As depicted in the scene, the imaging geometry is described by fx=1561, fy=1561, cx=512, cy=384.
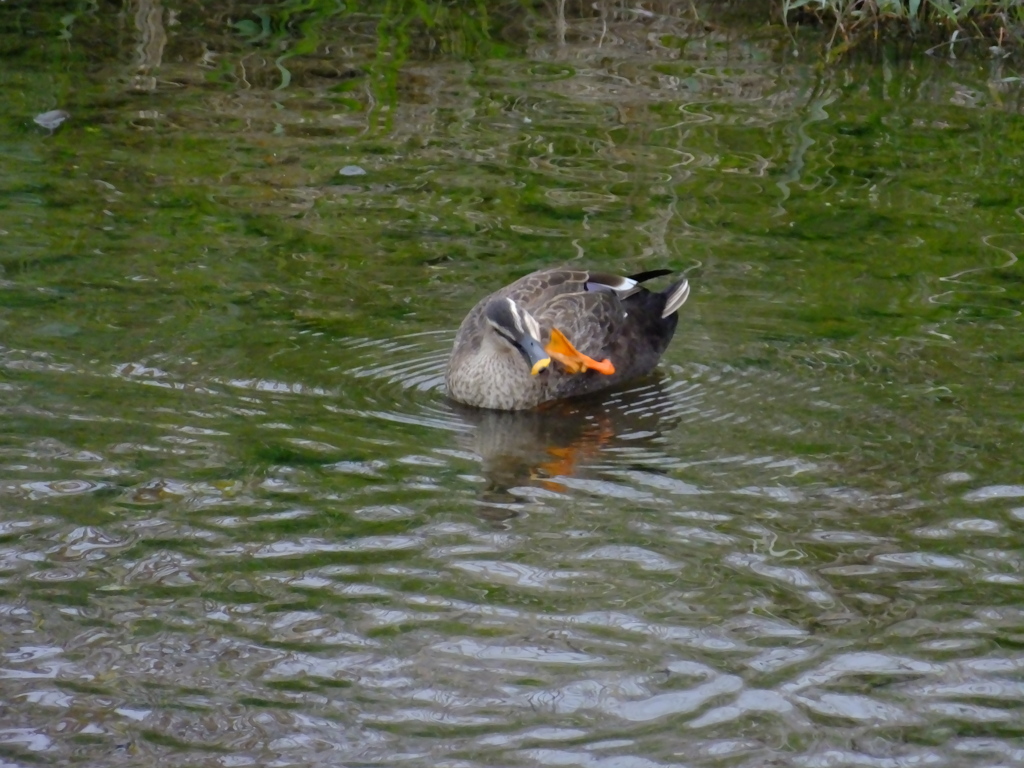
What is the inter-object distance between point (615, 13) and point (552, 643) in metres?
11.4

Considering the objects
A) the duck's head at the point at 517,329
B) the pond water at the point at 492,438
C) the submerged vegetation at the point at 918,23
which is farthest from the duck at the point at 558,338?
the submerged vegetation at the point at 918,23

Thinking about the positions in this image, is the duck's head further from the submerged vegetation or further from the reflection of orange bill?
the submerged vegetation

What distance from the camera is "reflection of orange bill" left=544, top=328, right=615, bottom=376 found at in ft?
26.8

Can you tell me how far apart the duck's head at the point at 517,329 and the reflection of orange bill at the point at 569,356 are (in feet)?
0.39

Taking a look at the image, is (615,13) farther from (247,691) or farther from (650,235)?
(247,691)

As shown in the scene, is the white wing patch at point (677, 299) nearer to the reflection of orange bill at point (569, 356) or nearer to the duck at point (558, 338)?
the duck at point (558, 338)

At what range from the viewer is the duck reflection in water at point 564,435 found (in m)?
7.09

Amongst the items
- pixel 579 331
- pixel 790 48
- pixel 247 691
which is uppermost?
pixel 790 48

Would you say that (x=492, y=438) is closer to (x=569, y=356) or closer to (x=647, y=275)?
(x=569, y=356)

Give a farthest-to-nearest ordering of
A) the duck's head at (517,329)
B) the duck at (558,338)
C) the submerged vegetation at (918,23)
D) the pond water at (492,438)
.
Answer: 1. the submerged vegetation at (918,23)
2. the duck at (558,338)
3. the duck's head at (517,329)
4. the pond water at (492,438)

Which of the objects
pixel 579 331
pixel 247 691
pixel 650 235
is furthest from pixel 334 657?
pixel 650 235

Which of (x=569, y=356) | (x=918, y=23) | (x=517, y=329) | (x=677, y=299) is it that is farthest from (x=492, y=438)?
(x=918, y=23)

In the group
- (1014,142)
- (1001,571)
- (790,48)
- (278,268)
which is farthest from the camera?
(790,48)

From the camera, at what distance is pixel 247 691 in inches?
202
